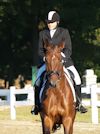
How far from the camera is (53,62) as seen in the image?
998 centimetres

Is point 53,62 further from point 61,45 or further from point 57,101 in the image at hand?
point 57,101

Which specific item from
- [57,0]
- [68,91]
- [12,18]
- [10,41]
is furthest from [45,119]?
[10,41]

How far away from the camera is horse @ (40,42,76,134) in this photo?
33.3 feet

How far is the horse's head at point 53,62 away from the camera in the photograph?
9945mm

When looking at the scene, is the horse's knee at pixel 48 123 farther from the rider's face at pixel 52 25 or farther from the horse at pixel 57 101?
the rider's face at pixel 52 25

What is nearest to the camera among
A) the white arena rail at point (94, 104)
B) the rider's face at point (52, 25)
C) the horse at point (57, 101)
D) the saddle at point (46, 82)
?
the horse at point (57, 101)

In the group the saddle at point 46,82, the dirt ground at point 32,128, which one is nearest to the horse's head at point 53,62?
the saddle at point 46,82

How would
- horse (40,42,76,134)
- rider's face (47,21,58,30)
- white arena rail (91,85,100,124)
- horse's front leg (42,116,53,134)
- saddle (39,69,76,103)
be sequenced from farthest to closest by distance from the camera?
1. white arena rail (91,85,100,124)
2. rider's face (47,21,58,30)
3. saddle (39,69,76,103)
4. horse's front leg (42,116,53,134)
5. horse (40,42,76,134)

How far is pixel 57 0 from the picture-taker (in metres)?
40.7

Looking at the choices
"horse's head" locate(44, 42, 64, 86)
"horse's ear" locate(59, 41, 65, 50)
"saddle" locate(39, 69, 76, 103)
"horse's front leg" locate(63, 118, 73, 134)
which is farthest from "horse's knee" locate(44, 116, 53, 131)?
"horse's ear" locate(59, 41, 65, 50)

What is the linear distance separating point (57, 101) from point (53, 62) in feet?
3.06

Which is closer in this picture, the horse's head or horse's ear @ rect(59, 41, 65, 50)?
the horse's head

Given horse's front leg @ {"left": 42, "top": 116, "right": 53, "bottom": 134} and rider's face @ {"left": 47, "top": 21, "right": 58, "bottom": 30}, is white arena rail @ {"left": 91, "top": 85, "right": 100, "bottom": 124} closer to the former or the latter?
rider's face @ {"left": 47, "top": 21, "right": 58, "bottom": 30}

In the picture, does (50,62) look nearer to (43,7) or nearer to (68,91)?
(68,91)
